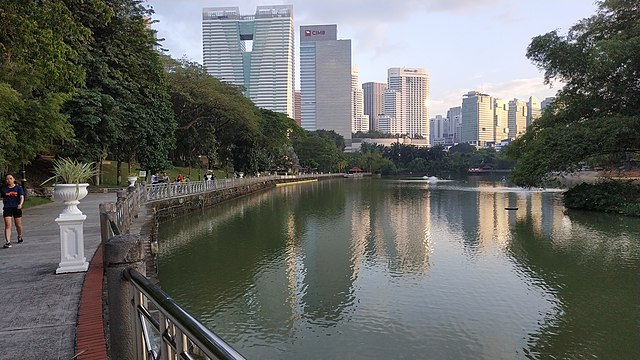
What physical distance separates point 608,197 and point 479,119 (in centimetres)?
16827

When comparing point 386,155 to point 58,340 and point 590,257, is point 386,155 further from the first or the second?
point 58,340

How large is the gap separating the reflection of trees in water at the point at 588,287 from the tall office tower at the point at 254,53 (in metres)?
86.5

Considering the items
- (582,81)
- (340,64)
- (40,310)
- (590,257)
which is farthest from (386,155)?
(40,310)

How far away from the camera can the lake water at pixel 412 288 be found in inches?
284

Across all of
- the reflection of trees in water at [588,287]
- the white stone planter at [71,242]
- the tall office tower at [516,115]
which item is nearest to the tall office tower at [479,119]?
the tall office tower at [516,115]

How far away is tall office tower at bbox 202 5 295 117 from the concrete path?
92.8 m

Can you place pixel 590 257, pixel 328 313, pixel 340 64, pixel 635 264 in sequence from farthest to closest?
1. pixel 340 64
2. pixel 590 257
3. pixel 635 264
4. pixel 328 313

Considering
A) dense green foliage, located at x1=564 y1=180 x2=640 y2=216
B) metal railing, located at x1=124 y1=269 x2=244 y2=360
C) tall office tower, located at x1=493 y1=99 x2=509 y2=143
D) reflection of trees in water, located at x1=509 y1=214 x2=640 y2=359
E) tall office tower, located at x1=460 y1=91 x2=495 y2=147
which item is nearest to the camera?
metal railing, located at x1=124 y1=269 x2=244 y2=360

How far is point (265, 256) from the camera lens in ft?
43.6

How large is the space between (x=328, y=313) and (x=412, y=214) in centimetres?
1661

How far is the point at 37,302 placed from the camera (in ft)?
16.0

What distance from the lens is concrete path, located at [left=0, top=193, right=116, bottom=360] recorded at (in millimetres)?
3701

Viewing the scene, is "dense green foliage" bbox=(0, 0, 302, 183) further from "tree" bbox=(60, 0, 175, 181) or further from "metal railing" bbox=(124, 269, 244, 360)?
"metal railing" bbox=(124, 269, 244, 360)

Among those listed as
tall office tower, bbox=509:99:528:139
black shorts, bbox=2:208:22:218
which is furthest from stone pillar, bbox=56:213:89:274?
tall office tower, bbox=509:99:528:139
